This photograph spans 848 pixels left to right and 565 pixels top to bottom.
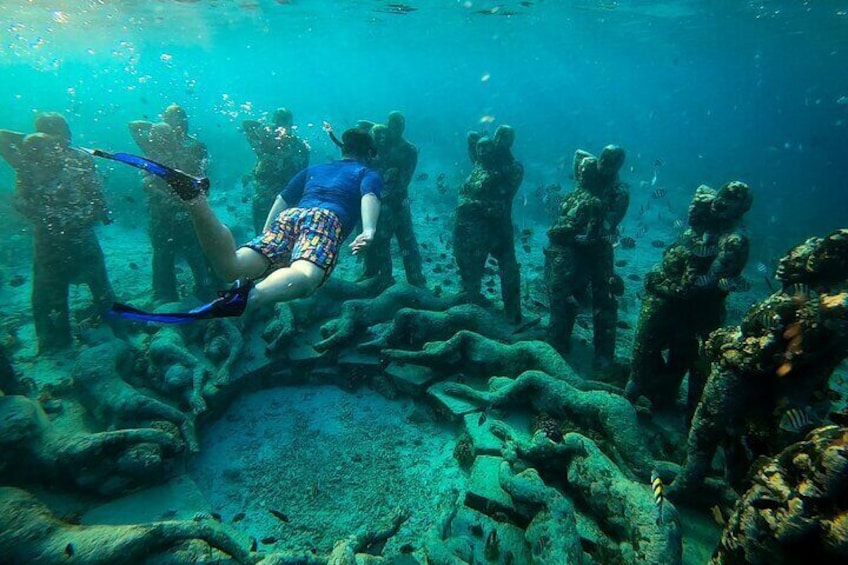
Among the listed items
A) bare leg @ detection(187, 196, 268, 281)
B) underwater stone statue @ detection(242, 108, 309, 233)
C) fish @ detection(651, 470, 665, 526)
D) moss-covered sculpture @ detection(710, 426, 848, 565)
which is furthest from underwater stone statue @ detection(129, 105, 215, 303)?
moss-covered sculpture @ detection(710, 426, 848, 565)

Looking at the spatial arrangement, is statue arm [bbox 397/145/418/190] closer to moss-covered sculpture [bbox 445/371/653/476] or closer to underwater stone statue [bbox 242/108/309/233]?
underwater stone statue [bbox 242/108/309/233]

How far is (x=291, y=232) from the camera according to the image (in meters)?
5.21

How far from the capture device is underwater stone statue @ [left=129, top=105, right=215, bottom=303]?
9734 millimetres

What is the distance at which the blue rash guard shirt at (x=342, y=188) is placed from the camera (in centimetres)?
546

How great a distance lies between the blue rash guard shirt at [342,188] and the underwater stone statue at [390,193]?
456 cm

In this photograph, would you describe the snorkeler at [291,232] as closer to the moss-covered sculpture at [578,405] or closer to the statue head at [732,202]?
the moss-covered sculpture at [578,405]

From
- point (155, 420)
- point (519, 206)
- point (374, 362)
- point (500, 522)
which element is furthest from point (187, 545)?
point (519, 206)

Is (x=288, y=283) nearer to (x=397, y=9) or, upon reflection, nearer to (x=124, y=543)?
(x=124, y=543)

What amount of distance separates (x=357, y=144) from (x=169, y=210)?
20.0ft

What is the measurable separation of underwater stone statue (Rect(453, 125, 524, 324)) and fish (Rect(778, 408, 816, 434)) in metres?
5.92

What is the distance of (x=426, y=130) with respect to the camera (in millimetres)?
42781

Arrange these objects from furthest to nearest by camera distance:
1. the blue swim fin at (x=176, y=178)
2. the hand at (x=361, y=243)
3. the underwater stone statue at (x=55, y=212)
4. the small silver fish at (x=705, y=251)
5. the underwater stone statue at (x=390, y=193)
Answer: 1. the underwater stone statue at (x=390, y=193)
2. the underwater stone statue at (x=55, y=212)
3. the small silver fish at (x=705, y=251)
4. the hand at (x=361, y=243)
5. the blue swim fin at (x=176, y=178)

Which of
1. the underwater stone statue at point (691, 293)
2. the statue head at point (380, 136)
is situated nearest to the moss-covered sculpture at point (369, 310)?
the statue head at point (380, 136)

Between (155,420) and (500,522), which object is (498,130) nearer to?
(500,522)
